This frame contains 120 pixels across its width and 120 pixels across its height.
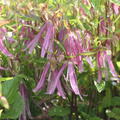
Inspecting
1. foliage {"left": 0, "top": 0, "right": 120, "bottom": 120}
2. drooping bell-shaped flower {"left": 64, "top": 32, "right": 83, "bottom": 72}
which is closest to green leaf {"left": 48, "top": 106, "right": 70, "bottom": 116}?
foliage {"left": 0, "top": 0, "right": 120, "bottom": 120}

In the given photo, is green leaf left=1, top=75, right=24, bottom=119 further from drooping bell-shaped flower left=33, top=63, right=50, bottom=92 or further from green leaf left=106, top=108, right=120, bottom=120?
green leaf left=106, top=108, right=120, bottom=120

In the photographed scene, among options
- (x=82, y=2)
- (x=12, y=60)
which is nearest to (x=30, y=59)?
(x=12, y=60)

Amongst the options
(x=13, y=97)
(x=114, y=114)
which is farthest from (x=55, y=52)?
(x=114, y=114)

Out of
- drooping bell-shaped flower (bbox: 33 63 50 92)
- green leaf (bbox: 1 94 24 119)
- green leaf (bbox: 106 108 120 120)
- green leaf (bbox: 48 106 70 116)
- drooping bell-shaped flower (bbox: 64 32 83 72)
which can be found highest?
drooping bell-shaped flower (bbox: 64 32 83 72)

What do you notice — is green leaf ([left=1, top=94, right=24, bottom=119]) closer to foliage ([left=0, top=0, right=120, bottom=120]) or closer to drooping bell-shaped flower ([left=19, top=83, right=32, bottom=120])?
foliage ([left=0, top=0, right=120, bottom=120])

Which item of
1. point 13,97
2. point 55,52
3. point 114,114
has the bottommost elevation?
point 114,114

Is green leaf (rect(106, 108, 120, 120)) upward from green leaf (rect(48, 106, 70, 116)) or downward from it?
A: downward

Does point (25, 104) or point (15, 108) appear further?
point (25, 104)

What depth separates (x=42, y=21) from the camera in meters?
1.29

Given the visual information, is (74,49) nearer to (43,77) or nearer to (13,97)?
(43,77)

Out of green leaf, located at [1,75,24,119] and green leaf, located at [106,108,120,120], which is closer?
green leaf, located at [1,75,24,119]

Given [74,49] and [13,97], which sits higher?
[74,49]

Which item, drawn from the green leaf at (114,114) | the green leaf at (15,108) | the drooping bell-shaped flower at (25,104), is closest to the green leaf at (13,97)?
the green leaf at (15,108)

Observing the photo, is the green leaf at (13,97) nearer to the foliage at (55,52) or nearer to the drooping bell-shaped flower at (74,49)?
the foliage at (55,52)
